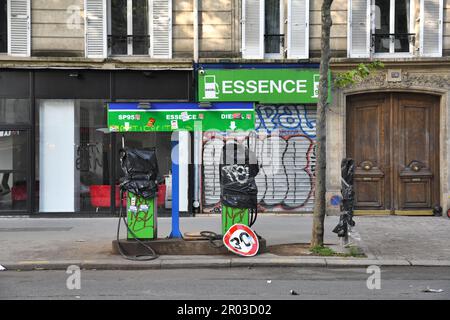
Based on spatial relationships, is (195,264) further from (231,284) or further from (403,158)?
(403,158)

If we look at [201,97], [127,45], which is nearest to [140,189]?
[201,97]

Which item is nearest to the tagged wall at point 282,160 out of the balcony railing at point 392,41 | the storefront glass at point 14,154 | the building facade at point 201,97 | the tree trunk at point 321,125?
the building facade at point 201,97

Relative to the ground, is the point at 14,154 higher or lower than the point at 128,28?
lower

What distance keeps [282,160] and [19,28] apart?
24.4 ft

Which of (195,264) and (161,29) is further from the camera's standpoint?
(161,29)

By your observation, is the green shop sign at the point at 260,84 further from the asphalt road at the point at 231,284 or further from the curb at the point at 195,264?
the asphalt road at the point at 231,284

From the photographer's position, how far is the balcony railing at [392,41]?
15508 millimetres

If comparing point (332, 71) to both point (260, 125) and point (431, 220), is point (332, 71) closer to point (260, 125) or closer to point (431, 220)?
point (260, 125)

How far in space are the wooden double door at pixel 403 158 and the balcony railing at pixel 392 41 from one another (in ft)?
3.77

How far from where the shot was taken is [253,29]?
608 inches

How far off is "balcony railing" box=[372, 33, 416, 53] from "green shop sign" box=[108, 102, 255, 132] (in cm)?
670

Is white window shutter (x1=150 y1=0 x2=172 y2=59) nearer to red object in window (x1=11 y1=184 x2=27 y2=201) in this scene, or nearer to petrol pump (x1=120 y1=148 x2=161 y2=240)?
red object in window (x1=11 y1=184 x2=27 y2=201)

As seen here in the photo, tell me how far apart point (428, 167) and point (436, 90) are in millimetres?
1964

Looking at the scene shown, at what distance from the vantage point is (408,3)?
15586mm
